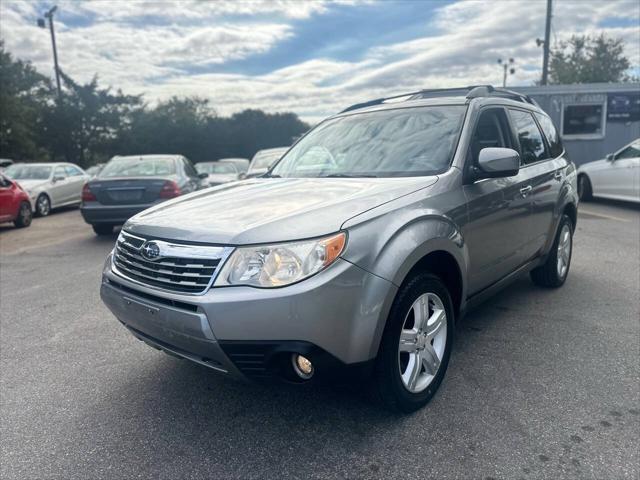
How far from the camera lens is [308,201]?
278cm

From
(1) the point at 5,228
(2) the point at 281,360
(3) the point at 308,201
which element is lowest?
(1) the point at 5,228

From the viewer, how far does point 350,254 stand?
2367 mm

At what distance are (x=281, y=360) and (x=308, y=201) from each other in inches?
34.1

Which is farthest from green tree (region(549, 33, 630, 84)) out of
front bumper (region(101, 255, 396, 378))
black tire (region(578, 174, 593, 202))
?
front bumper (region(101, 255, 396, 378))

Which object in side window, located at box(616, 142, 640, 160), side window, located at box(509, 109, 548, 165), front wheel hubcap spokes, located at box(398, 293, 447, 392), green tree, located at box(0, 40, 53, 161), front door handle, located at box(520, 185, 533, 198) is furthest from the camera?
green tree, located at box(0, 40, 53, 161)

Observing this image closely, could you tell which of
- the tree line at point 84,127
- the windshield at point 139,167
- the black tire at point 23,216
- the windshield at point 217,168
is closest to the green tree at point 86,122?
the tree line at point 84,127

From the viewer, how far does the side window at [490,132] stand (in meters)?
3.44

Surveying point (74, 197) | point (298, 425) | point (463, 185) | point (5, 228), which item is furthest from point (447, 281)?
point (74, 197)

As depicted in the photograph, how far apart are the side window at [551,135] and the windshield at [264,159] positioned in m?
7.19

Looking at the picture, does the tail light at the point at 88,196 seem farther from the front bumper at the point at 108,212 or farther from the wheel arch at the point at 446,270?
the wheel arch at the point at 446,270

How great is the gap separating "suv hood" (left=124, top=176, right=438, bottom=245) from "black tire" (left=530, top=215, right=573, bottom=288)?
2373mm

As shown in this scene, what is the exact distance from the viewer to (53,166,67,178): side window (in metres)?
14.1

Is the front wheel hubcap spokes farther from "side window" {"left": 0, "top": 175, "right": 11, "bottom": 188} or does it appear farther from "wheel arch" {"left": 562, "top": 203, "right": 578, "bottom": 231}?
"side window" {"left": 0, "top": 175, "right": 11, "bottom": 188}

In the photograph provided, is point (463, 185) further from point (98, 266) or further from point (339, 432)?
point (98, 266)
